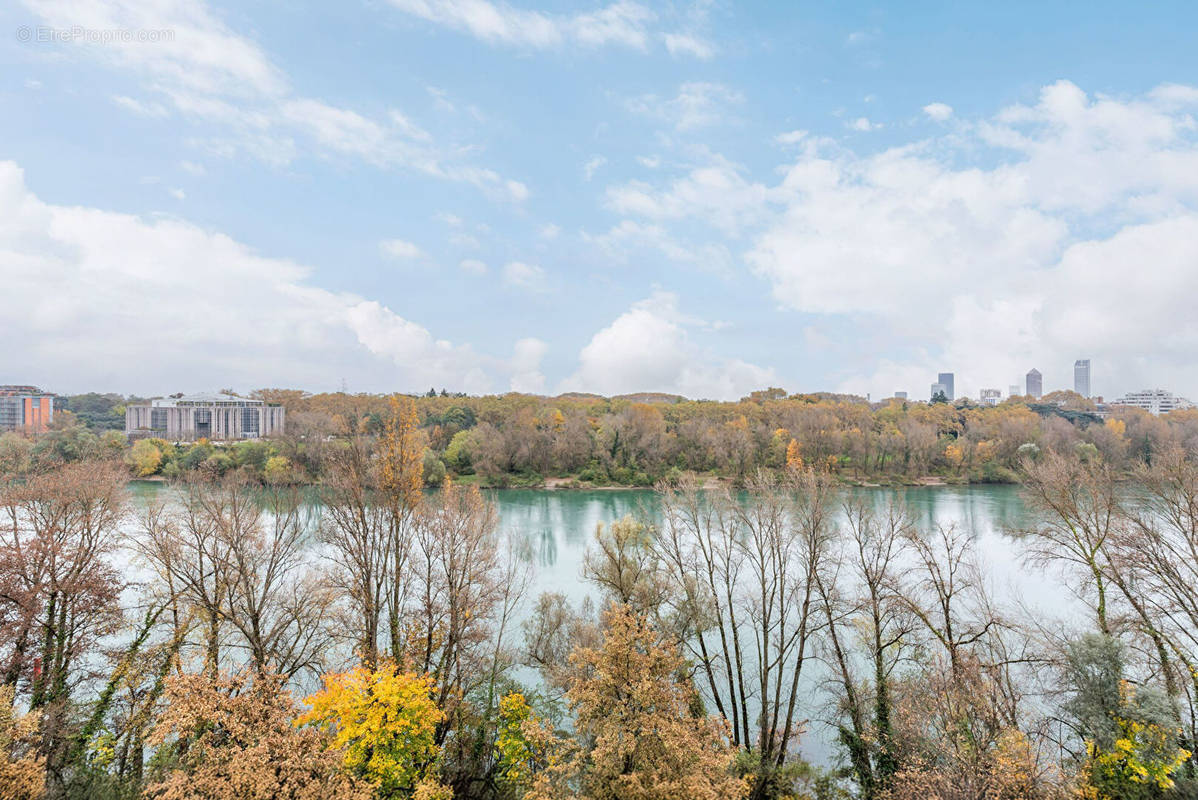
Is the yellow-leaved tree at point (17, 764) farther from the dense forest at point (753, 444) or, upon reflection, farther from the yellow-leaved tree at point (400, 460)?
the dense forest at point (753, 444)

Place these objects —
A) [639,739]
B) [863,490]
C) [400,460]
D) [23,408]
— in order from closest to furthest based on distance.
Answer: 1. [639,739]
2. [400,460]
3. [863,490]
4. [23,408]

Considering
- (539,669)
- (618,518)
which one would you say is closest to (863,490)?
(618,518)

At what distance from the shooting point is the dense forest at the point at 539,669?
25.7 ft

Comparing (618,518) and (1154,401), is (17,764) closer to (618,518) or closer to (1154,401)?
(618,518)

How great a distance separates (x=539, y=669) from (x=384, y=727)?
253 inches

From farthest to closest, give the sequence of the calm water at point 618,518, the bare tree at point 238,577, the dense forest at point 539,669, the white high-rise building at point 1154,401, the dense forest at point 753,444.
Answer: the white high-rise building at point 1154,401
the dense forest at point 753,444
the calm water at point 618,518
the bare tree at point 238,577
the dense forest at point 539,669

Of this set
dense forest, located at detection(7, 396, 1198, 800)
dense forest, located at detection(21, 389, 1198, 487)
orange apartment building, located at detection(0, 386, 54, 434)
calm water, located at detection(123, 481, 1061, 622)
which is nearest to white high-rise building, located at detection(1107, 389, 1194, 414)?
dense forest, located at detection(21, 389, 1198, 487)

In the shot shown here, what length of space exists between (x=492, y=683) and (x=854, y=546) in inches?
703

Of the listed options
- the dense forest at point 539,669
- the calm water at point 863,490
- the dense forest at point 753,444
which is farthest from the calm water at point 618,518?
the dense forest at point 753,444

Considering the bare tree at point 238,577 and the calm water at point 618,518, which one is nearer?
the bare tree at point 238,577

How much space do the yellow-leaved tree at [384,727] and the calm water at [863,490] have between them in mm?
6482

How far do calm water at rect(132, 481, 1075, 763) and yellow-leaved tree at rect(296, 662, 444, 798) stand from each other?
648cm

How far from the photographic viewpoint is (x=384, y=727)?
8.98m

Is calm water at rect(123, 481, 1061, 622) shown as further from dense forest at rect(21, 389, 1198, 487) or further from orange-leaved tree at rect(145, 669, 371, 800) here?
orange-leaved tree at rect(145, 669, 371, 800)
